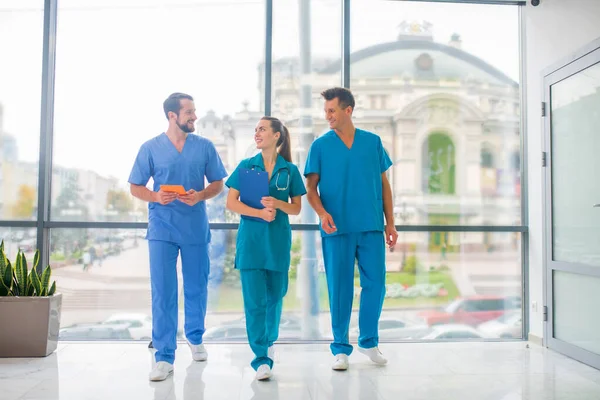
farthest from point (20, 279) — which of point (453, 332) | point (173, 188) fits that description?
point (453, 332)

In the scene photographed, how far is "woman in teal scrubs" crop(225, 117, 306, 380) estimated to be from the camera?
8.61 feet

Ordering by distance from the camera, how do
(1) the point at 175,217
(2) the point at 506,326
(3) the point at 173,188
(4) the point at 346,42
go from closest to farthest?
1. (3) the point at 173,188
2. (1) the point at 175,217
3. (4) the point at 346,42
4. (2) the point at 506,326

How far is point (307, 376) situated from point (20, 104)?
98.1 inches

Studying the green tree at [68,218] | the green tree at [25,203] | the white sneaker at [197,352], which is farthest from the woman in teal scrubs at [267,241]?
the green tree at [25,203]

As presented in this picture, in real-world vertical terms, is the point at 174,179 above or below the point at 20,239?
above

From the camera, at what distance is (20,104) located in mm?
3617

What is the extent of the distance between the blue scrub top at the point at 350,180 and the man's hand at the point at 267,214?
416 millimetres

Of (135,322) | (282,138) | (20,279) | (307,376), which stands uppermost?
(282,138)

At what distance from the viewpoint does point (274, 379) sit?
268cm

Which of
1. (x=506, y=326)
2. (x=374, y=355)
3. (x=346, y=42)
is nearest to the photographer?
(x=374, y=355)

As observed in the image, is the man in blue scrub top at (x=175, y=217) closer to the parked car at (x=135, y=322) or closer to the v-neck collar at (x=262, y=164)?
the v-neck collar at (x=262, y=164)

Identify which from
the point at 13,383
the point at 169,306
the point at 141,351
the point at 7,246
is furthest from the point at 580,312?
the point at 7,246

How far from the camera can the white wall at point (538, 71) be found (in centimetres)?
330

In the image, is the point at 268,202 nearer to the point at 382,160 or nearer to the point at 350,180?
the point at 350,180
